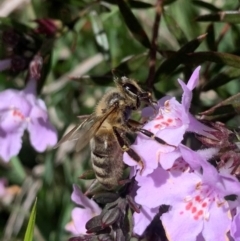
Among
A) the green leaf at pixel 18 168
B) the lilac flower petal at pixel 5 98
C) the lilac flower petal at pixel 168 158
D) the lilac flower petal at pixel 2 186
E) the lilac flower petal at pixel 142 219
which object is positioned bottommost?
the lilac flower petal at pixel 2 186

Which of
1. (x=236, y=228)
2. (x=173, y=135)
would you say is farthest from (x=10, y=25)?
(x=236, y=228)

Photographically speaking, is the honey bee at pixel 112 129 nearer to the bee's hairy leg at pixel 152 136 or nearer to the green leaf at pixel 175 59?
the bee's hairy leg at pixel 152 136

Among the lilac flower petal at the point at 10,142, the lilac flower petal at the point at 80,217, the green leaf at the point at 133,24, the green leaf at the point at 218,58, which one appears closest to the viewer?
the green leaf at the point at 218,58

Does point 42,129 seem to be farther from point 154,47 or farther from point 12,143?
point 154,47

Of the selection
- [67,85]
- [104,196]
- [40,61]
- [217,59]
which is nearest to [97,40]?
[67,85]

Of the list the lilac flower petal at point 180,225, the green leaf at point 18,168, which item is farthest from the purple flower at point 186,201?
the green leaf at point 18,168

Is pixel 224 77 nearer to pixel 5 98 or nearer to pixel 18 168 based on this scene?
pixel 5 98
